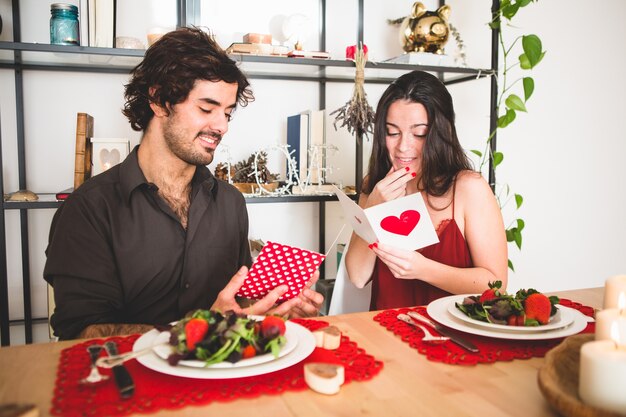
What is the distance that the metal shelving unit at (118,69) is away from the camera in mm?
1991

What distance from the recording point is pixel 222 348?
0.87 m

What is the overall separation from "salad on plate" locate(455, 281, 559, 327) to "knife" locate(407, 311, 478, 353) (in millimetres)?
61

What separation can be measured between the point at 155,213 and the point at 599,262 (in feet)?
9.04

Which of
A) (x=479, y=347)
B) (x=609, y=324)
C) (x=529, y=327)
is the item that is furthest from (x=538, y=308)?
(x=609, y=324)

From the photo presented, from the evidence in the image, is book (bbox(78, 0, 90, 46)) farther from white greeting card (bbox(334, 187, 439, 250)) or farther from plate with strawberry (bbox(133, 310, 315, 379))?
plate with strawberry (bbox(133, 310, 315, 379))

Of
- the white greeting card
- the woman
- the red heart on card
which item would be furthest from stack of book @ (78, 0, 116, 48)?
the red heart on card

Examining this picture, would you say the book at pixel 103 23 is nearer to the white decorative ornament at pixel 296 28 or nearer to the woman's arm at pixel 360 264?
the white decorative ornament at pixel 296 28

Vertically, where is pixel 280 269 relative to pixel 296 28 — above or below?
below

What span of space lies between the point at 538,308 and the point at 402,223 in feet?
1.50

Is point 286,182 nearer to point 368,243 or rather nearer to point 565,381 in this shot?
point 368,243

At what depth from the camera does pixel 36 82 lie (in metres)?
2.26

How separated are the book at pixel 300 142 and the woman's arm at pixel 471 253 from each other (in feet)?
2.57

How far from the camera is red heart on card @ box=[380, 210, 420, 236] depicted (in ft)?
4.65

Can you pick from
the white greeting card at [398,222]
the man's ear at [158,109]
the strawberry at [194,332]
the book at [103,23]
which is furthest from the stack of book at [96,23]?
the strawberry at [194,332]
